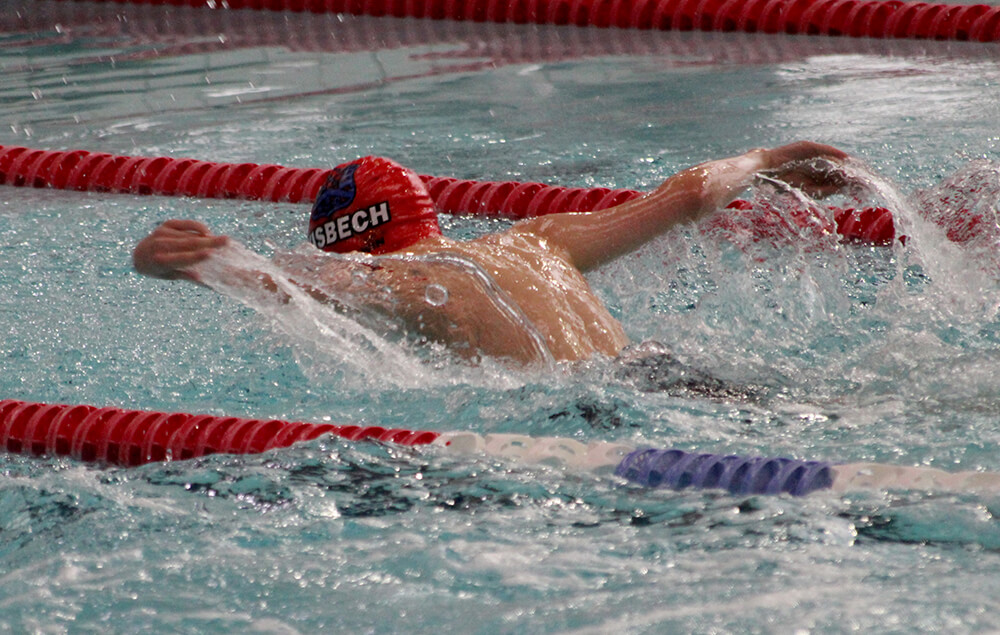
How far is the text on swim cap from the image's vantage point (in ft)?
10.6

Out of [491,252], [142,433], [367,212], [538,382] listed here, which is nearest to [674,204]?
[491,252]

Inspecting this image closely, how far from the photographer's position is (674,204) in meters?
3.27

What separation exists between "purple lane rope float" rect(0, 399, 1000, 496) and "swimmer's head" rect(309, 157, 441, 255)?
537 mm

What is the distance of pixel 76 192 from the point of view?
5.37 meters

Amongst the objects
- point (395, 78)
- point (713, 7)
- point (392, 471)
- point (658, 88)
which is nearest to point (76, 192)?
point (395, 78)

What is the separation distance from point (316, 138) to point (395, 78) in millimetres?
1092

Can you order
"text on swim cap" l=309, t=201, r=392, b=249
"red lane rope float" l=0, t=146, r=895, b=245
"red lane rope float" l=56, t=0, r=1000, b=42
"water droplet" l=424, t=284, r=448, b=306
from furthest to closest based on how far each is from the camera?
1. "red lane rope float" l=56, t=0, r=1000, b=42
2. "red lane rope float" l=0, t=146, r=895, b=245
3. "text on swim cap" l=309, t=201, r=392, b=249
4. "water droplet" l=424, t=284, r=448, b=306

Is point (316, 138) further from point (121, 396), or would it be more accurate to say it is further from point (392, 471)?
point (392, 471)

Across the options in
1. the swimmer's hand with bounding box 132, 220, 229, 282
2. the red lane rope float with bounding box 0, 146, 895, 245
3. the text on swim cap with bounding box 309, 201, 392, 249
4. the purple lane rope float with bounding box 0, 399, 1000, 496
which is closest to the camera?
the purple lane rope float with bounding box 0, 399, 1000, 496

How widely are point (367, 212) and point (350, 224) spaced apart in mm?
54

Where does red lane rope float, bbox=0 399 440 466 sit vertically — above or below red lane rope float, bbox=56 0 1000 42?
below

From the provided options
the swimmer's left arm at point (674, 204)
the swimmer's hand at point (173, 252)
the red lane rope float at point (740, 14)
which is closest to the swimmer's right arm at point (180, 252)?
the swimmer's hand at point (173, 252)

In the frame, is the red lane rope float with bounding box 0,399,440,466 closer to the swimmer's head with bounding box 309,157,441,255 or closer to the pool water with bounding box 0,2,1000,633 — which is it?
the pool water with bounding box 0,2,1000,633

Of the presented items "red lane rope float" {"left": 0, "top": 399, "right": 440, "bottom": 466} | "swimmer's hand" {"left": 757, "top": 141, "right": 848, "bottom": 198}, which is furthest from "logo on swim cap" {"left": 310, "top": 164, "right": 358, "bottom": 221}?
"swimmer's hand" {"left": 757, "top": 141, "right": 848, "bottom": 198}
